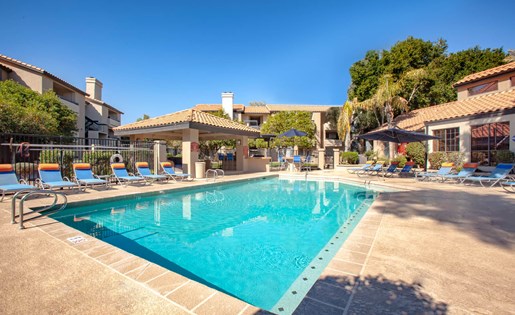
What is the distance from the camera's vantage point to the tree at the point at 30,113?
1362cm

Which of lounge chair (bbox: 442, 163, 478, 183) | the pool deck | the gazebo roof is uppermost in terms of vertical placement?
the gazebo roof

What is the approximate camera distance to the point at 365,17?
13.6 metres

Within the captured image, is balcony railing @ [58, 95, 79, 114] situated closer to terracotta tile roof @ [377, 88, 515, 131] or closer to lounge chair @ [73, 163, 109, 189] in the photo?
lounge chair @ [73, 163, 109, 189]

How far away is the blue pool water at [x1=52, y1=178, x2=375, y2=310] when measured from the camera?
3656mm

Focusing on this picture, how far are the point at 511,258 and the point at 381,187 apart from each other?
7.94m

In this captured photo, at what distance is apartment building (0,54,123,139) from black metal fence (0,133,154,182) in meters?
13.4

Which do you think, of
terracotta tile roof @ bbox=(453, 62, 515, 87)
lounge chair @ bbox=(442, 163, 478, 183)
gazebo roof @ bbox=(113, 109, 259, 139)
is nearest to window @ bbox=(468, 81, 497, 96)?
terracotta tile roof @ bbox=(453, 62, 515, 87)

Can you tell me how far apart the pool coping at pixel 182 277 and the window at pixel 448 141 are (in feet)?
51.4

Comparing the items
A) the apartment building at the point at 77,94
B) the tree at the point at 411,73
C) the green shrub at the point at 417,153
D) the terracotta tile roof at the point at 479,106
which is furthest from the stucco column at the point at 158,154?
the tree at the point at 411,73

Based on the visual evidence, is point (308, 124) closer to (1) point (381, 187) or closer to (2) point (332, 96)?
(2) point (332, 96)

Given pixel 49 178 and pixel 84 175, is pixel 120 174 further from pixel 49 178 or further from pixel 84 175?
pixel 49 178

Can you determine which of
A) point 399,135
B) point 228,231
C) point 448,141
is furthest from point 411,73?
point 228,231

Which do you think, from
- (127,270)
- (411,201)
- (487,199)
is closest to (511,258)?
(411,201)

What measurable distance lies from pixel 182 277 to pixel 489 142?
18.5 m
